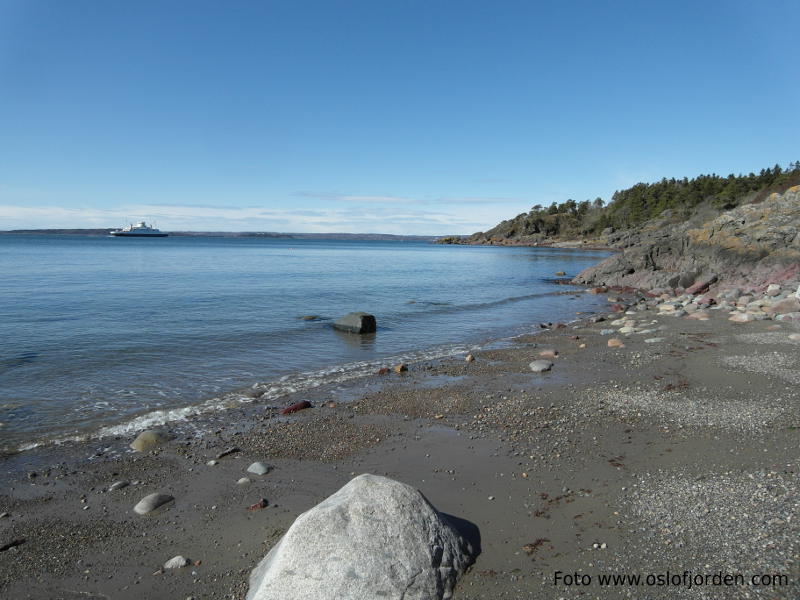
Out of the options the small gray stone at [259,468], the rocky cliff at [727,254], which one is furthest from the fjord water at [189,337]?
the rocky cliff at [727,254]

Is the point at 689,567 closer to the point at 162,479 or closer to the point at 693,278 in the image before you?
the point at 162,479

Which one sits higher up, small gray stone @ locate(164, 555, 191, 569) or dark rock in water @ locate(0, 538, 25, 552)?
small gray stone @ locate(164, 555, 191, 569)

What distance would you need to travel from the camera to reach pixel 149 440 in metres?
9.97

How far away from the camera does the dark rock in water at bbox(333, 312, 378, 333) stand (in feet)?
72.5

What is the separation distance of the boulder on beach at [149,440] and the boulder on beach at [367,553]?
18.2ft

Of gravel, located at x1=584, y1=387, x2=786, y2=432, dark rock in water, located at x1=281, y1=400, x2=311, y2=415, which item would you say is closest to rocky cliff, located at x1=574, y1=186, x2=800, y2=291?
gravel, located at x1=584, y1=387, x2=786, y2=432

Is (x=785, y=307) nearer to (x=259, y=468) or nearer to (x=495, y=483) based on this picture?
(x=495, y=483)

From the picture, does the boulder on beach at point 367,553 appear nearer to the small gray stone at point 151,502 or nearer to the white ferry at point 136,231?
the small gray stone at point 151,502

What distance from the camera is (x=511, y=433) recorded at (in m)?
9.82

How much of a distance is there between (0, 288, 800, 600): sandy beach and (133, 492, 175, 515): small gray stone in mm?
124

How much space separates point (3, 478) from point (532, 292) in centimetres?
3738

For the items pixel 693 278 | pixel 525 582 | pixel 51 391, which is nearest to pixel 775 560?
pixel 525 582

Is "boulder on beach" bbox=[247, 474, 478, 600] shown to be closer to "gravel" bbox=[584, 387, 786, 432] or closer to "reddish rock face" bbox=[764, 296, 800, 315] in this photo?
"gravel" bbox=[584, 387, 786, 432]

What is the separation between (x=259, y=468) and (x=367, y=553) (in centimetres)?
419
